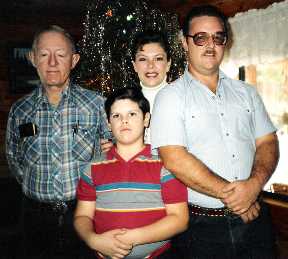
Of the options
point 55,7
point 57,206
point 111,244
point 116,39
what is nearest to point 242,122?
point 111,244

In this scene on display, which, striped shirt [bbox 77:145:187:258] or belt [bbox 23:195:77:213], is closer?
striped shirt [bbox 77:145:187:258]

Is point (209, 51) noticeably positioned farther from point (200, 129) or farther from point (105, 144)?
point (105, 144)

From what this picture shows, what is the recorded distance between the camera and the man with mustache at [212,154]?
2.03m

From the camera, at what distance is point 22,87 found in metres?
6.83

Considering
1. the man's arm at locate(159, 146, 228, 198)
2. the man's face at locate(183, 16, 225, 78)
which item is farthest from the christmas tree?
the man's arm at locate(159, 146, 228, 198)

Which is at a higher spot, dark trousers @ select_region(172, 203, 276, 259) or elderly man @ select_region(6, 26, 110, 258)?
elderly man @ select_region(6, 26, 110, 258)

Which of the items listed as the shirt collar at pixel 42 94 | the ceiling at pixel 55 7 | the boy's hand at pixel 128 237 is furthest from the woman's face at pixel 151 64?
the ceiling at pixel 55 7

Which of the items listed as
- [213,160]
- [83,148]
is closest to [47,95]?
[83,148]

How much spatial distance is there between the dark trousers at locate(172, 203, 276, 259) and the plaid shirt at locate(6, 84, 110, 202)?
97 centimetres

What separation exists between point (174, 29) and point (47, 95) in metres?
2.91

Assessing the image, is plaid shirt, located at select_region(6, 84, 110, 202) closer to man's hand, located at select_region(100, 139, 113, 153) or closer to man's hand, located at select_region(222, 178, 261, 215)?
man's hand, located at select_region(100, 139, 113, 153)

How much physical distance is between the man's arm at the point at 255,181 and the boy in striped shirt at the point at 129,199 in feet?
0.93

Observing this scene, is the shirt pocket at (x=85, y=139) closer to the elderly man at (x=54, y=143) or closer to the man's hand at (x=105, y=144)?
the elderly man at (x=54, y=143)

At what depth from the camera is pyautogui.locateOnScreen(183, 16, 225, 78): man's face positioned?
2225 millimetres
